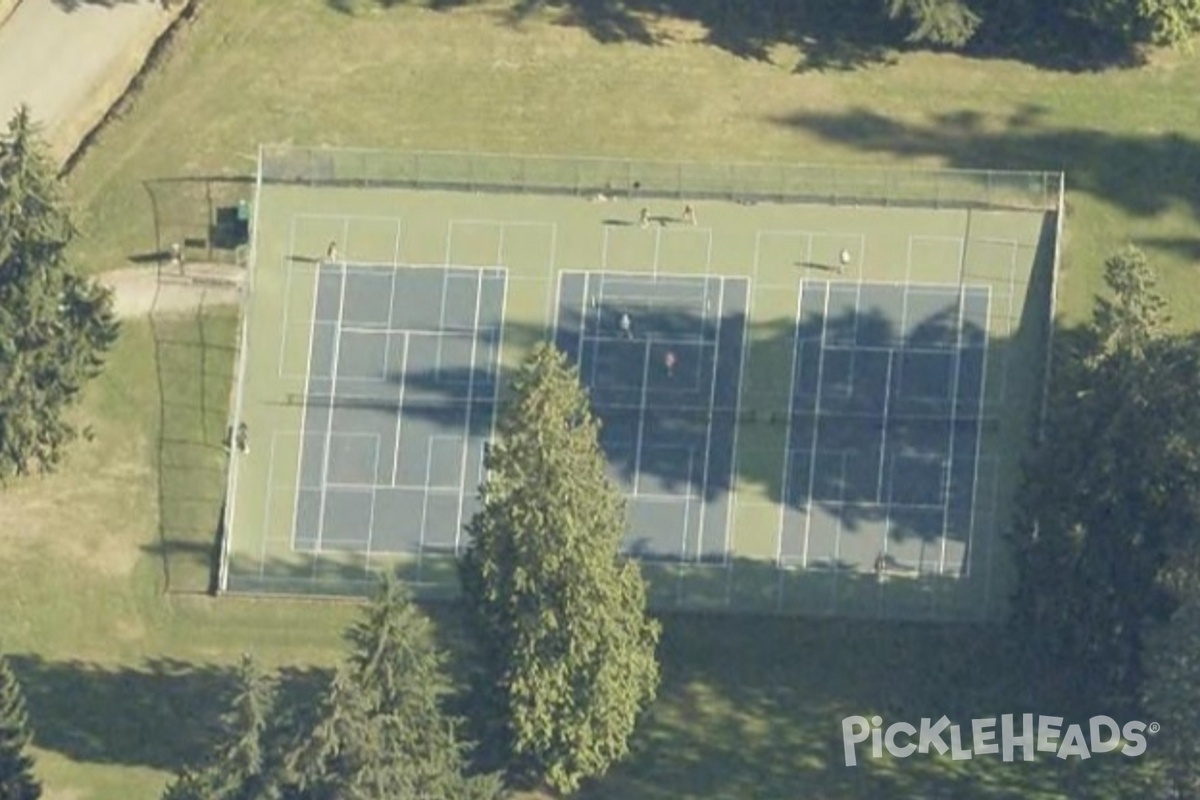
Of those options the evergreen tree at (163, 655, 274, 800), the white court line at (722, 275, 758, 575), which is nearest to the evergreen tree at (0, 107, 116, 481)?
the evergreen tree at (163, 655, 274, 800)

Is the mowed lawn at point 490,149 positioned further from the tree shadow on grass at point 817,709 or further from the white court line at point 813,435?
the white court line at point 813,435

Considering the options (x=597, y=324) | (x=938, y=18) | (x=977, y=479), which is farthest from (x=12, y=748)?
(x=938, y=18)

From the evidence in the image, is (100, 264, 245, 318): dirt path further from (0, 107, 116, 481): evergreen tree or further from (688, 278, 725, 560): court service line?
(688, 278, 725, 560): court service line

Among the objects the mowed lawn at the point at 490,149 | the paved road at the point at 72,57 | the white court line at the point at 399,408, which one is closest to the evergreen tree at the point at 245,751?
the mowed lawn at the point at 490,149

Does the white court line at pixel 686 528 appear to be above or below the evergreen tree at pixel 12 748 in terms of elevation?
above

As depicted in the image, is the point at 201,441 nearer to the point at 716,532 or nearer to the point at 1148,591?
the point at 716,532
